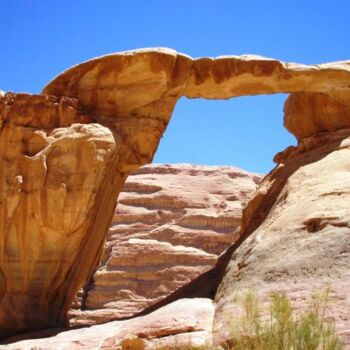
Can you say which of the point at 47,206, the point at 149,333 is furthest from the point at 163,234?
the point at 149,333

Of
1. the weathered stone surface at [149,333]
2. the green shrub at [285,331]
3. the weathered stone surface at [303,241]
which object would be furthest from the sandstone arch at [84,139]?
the green shrub at [285,331]

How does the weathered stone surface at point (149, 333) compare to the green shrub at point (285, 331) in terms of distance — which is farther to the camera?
the weathered stone surface at point (149, 333)

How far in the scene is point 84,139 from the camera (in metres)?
13.8

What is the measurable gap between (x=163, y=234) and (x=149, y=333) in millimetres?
26991

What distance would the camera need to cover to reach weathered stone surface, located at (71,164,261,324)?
3372 centimetres

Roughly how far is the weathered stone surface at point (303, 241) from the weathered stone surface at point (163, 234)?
51.2 feet

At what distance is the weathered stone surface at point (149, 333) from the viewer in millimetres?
9945

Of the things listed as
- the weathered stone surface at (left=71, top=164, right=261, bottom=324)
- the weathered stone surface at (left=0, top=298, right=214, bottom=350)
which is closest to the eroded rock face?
the weathered stone surface at (left=0, top=298, right=214, bottom=350)

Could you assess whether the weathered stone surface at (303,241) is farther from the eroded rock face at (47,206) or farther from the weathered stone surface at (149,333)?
the eroded rock face at (47,206)

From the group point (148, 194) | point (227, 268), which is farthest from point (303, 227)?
point (148, 194)

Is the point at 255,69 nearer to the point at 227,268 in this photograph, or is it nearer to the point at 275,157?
the point at 275,157

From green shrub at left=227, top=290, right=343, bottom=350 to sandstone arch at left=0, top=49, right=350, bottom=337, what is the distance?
560 centimetres

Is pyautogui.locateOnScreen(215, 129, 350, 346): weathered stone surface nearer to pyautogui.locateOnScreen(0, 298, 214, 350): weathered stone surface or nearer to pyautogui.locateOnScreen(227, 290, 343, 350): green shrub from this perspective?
pyautogui.locateOnScreen(0, 298, 214, 350): weathered stone surface

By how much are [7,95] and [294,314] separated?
806cm
